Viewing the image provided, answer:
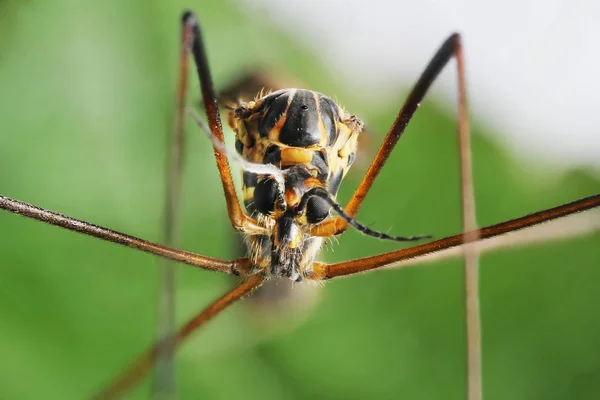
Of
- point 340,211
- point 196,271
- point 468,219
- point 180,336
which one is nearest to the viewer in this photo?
point 340,211

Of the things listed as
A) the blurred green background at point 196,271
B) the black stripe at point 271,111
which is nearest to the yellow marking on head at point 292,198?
the black stripe at point 271,111

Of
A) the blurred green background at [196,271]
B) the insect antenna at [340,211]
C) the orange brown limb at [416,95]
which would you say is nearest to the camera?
the insect antenna at [340,211]

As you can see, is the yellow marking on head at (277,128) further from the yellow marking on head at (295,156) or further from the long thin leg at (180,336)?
the long thin leg at (180,336)

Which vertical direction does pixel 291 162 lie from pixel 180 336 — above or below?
above

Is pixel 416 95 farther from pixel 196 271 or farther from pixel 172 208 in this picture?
pixel 196 271

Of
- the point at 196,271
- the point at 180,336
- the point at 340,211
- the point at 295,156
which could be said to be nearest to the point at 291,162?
the point at 295,156

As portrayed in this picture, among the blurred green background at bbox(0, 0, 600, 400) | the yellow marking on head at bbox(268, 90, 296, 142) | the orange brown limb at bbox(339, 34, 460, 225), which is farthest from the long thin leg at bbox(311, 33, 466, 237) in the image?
the blurred green background at bbox(0, 0, 600, 400)

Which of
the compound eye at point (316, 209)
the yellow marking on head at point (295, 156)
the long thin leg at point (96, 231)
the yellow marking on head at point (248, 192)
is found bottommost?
the long thin leg at point (96, 231)

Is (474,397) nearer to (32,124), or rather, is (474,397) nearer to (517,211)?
(517,211)
